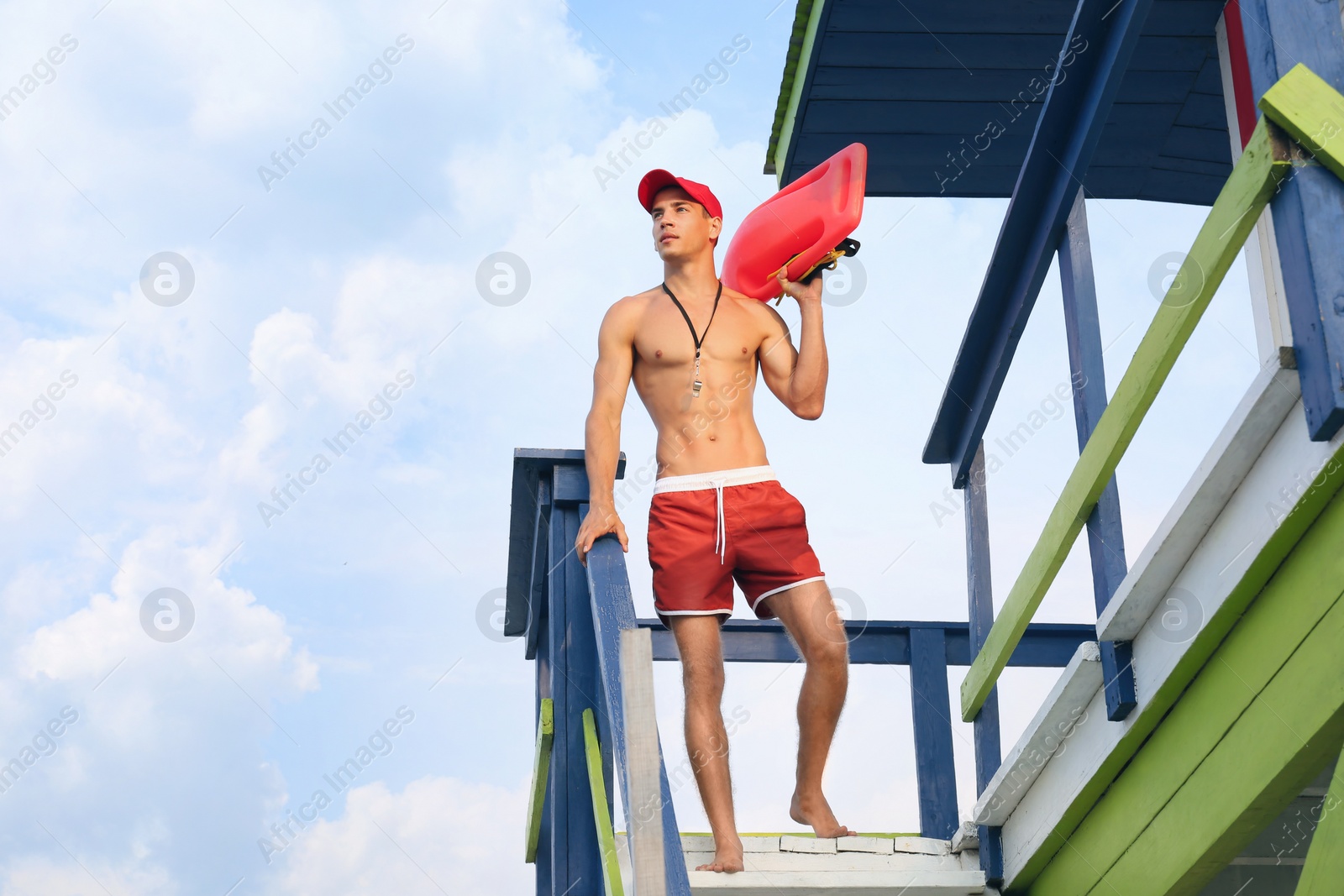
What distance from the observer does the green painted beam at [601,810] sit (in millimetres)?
2596

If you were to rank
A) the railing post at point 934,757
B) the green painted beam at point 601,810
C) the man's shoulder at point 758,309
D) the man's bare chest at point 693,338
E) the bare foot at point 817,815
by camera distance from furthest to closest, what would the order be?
Answer: the railing post at point 934,757 → the man's shoulder at point 758,309 → the man's bare chest at point 693,338 → the bare foot at point 817,815 → the green painted beam at point 601,810

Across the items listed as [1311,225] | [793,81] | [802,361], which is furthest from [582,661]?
[793,81]

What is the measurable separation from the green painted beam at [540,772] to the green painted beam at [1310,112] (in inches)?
79.0

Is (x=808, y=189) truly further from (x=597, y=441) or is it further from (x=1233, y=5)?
(x=1233, y=5)

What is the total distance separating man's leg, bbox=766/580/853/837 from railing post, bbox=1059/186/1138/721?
766 millimetres

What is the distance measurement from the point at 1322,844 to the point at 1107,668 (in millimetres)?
846

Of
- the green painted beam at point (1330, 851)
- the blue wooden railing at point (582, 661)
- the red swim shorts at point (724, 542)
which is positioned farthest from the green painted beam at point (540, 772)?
the green painted beam at point (1330, 851)

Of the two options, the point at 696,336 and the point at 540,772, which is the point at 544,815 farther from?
the point at 696,336

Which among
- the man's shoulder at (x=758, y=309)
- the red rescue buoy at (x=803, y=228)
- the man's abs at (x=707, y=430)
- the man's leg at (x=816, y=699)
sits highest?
the red rescue buoy at (x=803, y=228)

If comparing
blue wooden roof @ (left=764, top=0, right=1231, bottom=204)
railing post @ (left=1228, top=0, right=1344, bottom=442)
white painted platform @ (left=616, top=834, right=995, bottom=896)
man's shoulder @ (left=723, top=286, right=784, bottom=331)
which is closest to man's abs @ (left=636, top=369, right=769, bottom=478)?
man's shoulder @ (left=723, top=286, right=784, bottom=331)

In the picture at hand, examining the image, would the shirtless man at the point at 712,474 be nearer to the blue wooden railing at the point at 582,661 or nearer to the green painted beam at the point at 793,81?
the blue wooden railing at the point at 582,661

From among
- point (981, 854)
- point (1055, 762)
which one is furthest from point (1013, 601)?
point (981, 854)

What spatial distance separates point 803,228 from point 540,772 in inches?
65.9

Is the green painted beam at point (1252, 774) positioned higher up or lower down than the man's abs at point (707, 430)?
lower down
